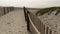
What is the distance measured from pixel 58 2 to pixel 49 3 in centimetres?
11

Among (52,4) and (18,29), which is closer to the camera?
(18,29)

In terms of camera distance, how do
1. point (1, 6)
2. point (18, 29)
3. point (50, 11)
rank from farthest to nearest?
point (1, 6) → point (50, 11) → point (18, 29)

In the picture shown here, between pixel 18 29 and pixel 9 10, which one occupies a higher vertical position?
pixel 18 29

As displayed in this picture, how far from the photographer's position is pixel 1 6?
6.12ft

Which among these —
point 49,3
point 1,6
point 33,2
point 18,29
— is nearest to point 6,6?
point 1,6

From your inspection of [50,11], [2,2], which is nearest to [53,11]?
[50,11]

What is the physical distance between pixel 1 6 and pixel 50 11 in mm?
633

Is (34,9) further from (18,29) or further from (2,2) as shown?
(18,29)

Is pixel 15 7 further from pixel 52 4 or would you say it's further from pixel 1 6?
pixel 52 4

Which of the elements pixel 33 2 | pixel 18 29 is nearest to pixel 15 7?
pixel 33 2

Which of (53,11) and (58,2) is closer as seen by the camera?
(53,11)

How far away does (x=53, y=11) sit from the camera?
5.30 feet

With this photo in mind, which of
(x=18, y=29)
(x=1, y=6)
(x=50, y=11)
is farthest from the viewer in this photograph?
(x=1, y=6)

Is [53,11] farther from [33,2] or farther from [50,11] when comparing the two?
[33,2]
